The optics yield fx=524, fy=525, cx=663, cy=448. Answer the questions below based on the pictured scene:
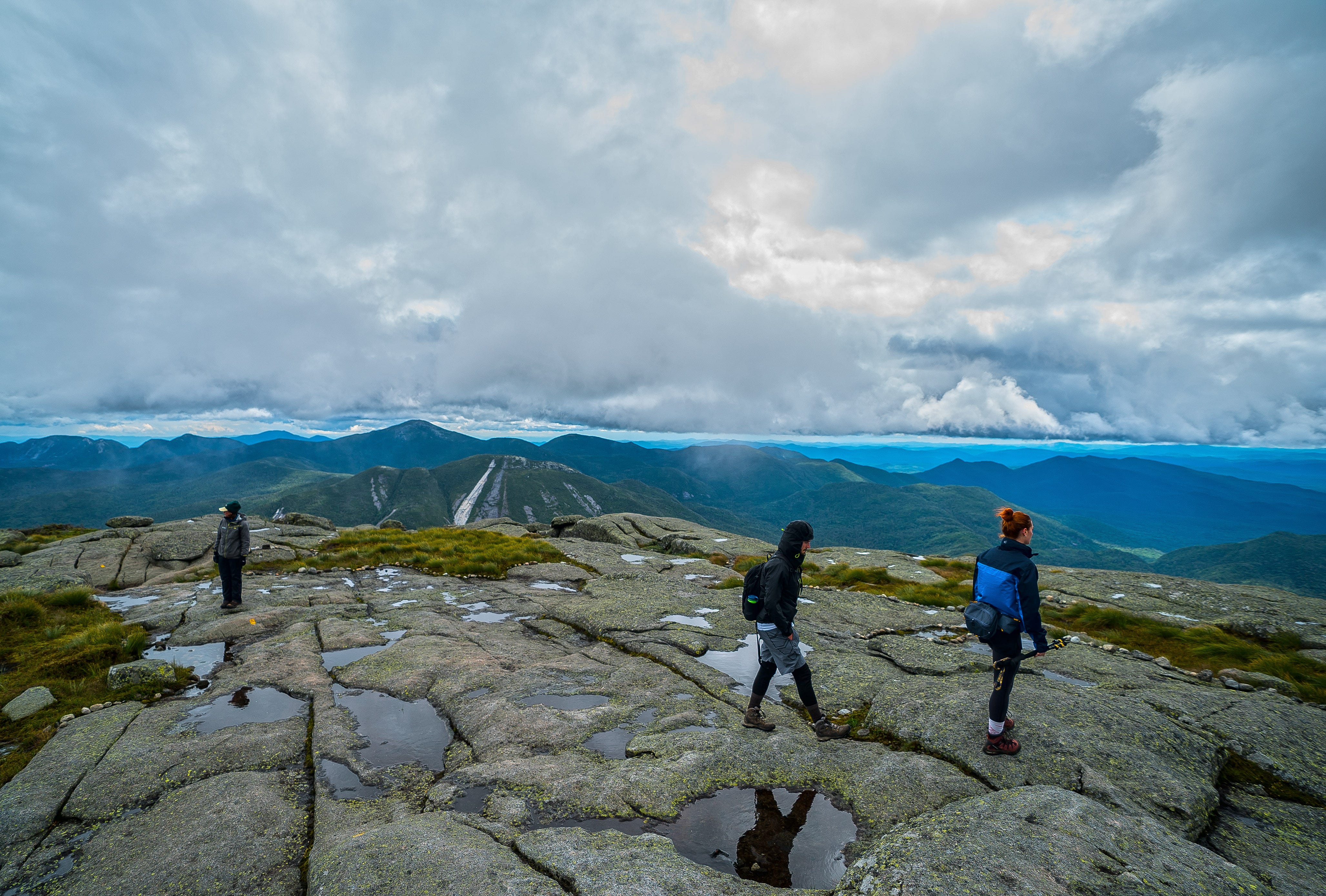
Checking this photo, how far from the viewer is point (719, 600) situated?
20516 millimetres

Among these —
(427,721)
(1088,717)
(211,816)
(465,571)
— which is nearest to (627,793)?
(427,721)

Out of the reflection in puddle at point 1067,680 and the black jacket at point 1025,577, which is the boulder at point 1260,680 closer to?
the reflection in puddle at point 1067,680

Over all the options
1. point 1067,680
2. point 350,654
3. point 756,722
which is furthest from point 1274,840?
point 350,654

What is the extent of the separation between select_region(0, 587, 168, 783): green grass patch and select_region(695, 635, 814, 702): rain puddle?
525 inches

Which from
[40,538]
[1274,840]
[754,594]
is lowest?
[40,538]

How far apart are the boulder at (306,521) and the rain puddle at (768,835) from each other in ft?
137

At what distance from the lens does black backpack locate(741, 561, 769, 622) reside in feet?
35.1

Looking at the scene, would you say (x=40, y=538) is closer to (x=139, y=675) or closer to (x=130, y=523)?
(x=130, y=523)

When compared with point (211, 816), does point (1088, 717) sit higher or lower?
higher

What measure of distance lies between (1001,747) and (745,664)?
21.4 feet

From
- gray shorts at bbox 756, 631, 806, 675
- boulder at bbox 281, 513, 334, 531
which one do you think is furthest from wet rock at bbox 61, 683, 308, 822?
boulder at bbox 281, 513, 334, 531

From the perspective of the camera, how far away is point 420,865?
6.38 m

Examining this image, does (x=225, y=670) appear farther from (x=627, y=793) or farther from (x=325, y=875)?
(x=627, y=793)

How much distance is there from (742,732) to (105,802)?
1047 centimetres
